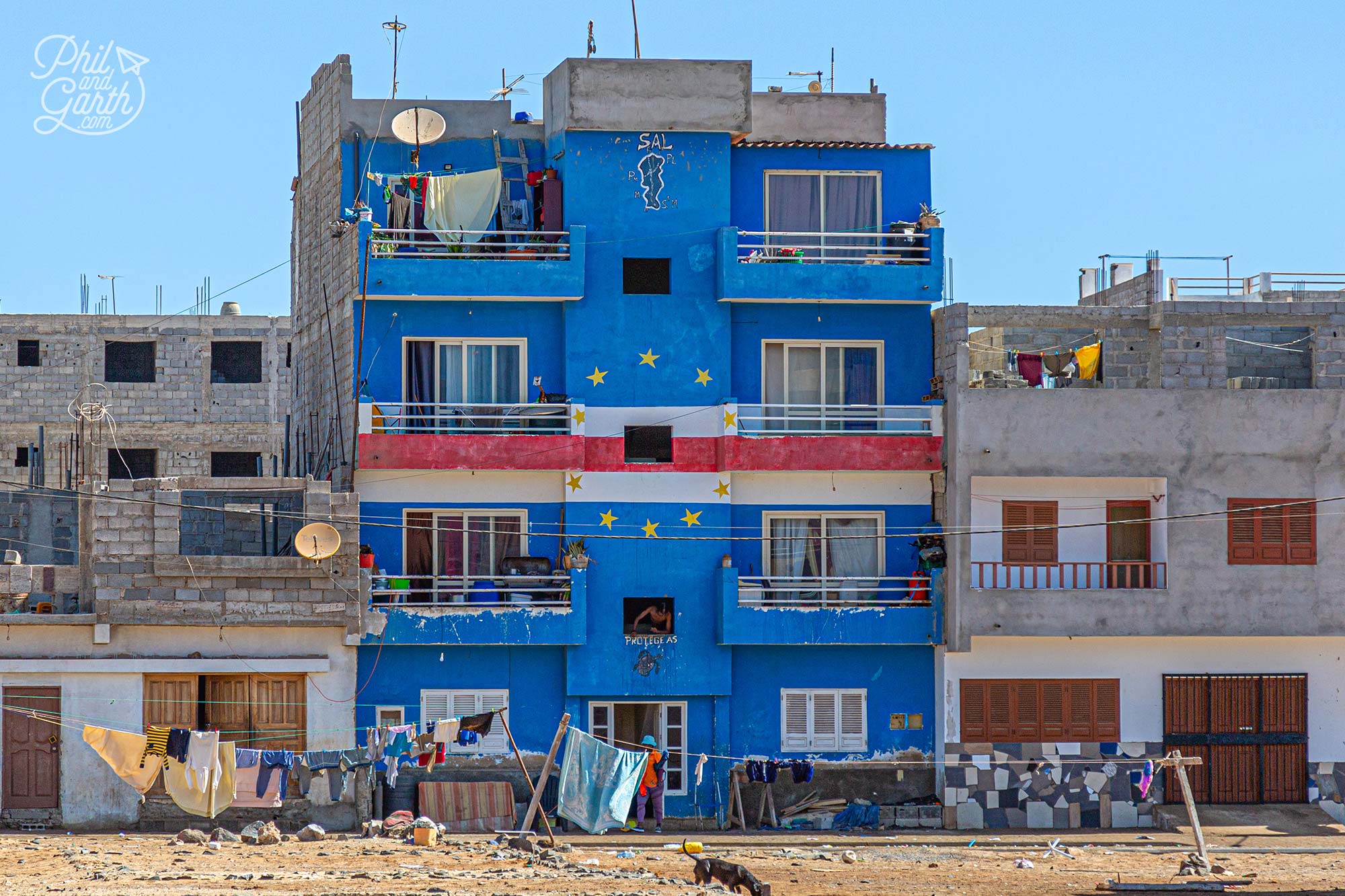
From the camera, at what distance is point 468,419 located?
32.4 metres

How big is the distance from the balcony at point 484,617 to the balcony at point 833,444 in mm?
3550

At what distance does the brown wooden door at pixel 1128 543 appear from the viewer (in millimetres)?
31859

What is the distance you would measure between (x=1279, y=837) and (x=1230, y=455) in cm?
646

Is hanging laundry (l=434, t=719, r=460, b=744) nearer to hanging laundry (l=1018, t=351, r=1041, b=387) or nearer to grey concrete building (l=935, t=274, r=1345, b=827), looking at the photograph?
grey concrete building (l=935, t=274, r=1345, b=827)

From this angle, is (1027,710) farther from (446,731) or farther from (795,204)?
(446,731)

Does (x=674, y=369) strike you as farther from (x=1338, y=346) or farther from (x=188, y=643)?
(x=1338, y=346)

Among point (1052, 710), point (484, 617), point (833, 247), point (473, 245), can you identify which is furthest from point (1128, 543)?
point (473, 245)

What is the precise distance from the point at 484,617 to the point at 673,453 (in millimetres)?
4315

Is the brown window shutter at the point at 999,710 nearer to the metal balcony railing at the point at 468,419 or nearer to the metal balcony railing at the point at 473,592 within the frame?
the metal balcony railing at the point at 473,592

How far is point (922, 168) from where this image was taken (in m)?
33.3

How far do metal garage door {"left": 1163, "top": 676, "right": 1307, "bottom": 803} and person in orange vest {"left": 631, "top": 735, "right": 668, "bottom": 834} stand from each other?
8834 mm

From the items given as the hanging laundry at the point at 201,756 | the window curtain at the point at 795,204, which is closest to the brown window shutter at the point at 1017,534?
the window curtain at the point at 795,204

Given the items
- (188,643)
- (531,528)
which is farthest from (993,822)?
(188,643)

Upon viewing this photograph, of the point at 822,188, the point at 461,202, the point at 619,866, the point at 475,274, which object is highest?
the point at 822,188
